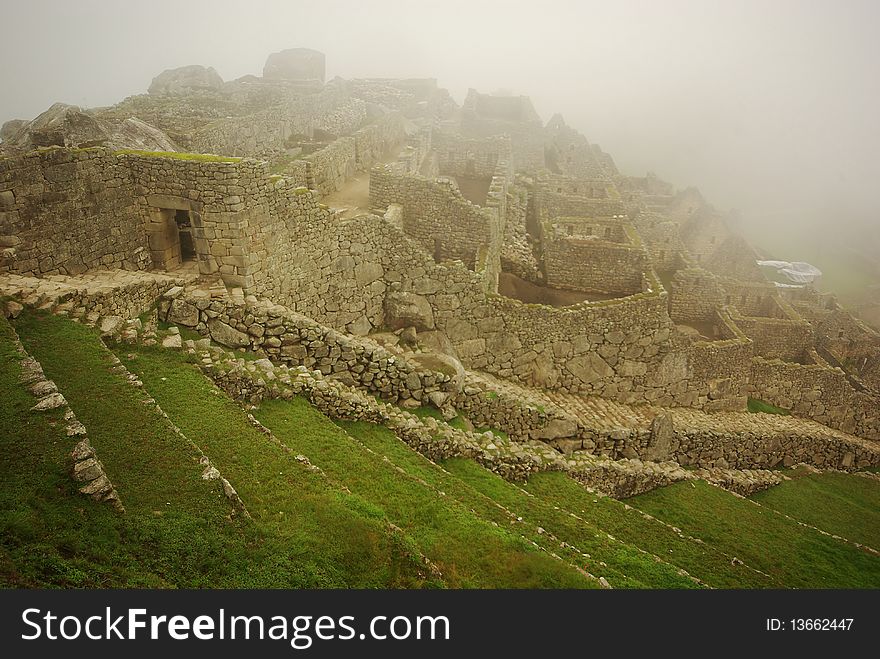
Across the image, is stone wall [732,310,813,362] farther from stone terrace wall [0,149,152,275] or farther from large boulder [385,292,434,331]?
stone terrace wall [0,149,152,275]

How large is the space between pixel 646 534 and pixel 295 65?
62.6 meters

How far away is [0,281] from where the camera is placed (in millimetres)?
10734

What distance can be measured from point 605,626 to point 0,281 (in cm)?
1171

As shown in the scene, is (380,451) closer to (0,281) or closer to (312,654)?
(312,654)

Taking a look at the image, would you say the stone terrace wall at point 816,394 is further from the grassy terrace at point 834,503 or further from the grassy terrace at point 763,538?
the grassy terrace at point 763,538

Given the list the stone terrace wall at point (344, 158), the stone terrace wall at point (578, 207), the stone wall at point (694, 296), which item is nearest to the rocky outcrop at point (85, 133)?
the stone terrace wall at point (344, 158)

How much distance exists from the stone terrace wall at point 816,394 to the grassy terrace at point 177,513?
813 inches

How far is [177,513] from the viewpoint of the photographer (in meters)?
6.98

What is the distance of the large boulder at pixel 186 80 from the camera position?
1851 inches

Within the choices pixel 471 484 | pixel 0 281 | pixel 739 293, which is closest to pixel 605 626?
pixel 471 484

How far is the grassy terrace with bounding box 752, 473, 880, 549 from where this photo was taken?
16166 millimetres

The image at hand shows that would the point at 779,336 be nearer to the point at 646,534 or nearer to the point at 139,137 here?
the point at 646,534

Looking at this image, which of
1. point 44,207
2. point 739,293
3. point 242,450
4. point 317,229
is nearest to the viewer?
point 242,450

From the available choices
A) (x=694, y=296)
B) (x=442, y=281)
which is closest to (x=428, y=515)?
(x=442, y=281)
